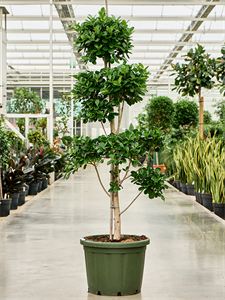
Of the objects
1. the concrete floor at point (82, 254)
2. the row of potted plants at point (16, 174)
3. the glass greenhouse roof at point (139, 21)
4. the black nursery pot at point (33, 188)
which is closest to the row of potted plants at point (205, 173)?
the concrete floor at point (82, 254)

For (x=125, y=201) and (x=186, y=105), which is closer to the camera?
(x=125, y=201)

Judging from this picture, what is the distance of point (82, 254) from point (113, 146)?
4.90ft

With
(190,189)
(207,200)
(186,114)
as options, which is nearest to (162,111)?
(186,114)

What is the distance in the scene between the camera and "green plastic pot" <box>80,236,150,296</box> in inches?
92.7

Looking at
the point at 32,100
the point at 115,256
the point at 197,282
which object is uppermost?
the point at 32,100

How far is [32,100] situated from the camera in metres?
15.0

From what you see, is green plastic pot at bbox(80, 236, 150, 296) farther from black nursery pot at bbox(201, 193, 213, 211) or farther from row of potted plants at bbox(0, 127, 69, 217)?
black nursery pot at bbox(201, 193, 213, 211)

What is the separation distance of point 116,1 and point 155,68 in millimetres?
10146

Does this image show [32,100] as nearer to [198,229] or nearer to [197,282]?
[198,229]

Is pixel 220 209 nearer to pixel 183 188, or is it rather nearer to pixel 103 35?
pixel 183 188

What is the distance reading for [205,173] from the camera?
578 cm

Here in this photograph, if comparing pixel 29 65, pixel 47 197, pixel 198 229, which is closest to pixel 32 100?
pixel 29 65

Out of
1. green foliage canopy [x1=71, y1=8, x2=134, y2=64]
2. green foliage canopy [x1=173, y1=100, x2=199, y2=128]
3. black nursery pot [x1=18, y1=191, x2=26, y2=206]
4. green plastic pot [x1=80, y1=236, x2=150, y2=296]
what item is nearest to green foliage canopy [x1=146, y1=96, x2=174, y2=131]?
green foliage canopy [x1=173, y1=100, x2=199, y2=128]

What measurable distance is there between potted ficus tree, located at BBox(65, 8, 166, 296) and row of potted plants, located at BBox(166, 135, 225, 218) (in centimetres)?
273
